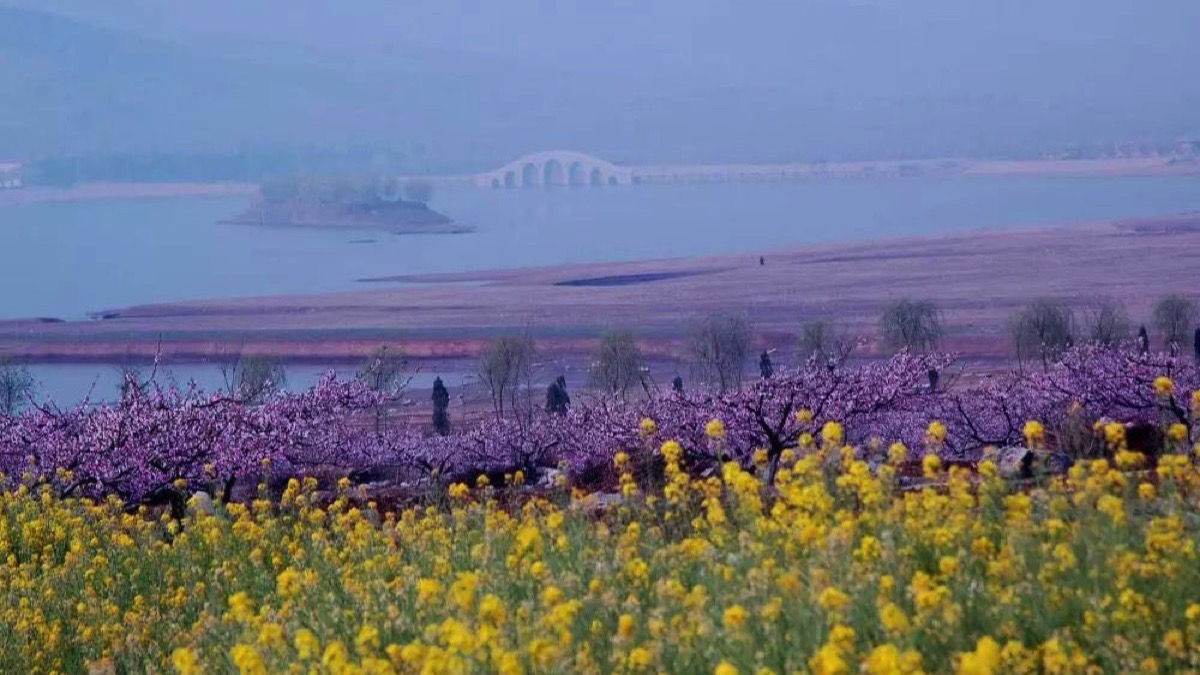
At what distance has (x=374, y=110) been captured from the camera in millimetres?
176750

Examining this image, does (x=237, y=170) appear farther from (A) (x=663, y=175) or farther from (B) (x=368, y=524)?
(B) (x=368, y=524)

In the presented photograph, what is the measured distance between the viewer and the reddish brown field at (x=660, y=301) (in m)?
39.5

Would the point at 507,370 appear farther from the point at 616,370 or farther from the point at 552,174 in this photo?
the point at 552,174

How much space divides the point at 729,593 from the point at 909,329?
1047 inches

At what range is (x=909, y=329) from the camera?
31.0 meters

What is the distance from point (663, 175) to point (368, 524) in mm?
134909

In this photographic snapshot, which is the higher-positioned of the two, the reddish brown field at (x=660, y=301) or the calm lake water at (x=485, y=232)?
the calm lake water at (x=485, y=232)

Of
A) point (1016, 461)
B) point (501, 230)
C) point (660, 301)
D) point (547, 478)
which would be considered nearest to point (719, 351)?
point (547, 478)

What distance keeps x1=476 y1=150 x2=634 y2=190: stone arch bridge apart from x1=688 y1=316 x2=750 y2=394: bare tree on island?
99.7 m

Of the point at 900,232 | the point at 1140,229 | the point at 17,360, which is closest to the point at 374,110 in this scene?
the point at 900,232

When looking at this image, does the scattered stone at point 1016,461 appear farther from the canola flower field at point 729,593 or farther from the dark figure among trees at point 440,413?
the dark figure among trees at point 440,413

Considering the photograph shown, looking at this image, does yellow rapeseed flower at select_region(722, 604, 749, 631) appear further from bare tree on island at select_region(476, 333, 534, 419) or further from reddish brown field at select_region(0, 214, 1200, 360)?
reddish brown field at select_region(0, 214, 1200, 360)

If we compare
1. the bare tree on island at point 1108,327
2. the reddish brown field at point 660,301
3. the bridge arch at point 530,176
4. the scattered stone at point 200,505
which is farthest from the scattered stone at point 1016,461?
the bridge arch at point 530,176

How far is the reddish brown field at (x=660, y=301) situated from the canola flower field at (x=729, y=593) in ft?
81.8
